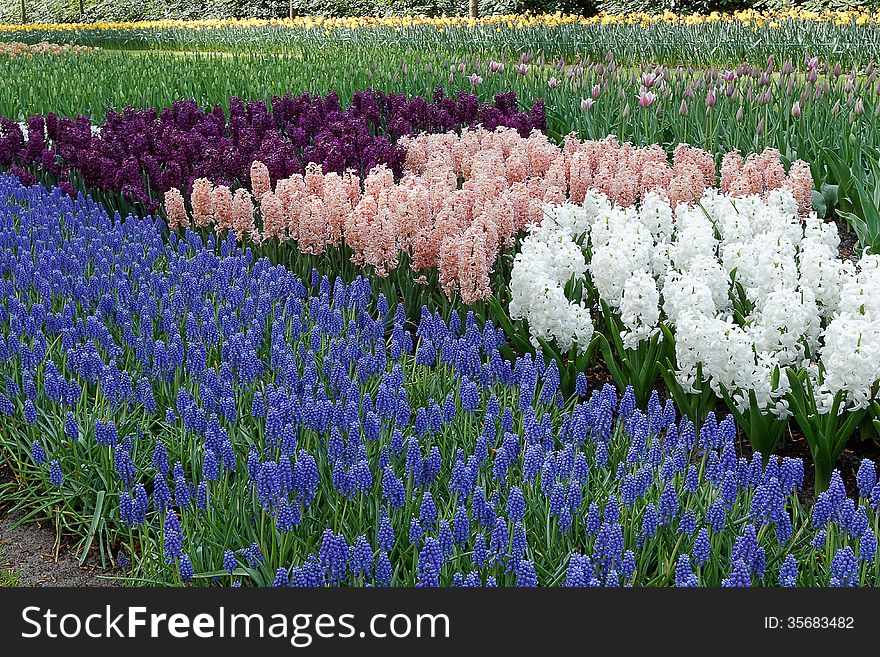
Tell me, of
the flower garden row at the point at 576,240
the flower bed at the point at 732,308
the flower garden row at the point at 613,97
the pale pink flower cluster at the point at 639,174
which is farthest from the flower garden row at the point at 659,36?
the flower bed at the point at 732,308

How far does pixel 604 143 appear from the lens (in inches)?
253

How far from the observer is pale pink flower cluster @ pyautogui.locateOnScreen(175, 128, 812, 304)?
186 inches

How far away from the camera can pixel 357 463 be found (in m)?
2.69

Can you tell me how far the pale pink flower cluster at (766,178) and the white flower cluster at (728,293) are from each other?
46cm

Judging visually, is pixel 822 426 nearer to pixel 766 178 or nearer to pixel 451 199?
pixel 451 199

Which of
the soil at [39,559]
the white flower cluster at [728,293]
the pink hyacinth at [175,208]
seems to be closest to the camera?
the soil at [39,559]

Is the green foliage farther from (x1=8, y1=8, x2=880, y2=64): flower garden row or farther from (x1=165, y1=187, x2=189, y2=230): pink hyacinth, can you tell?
(x1=8, y1=8, x2=880, y2=64): flower garden row

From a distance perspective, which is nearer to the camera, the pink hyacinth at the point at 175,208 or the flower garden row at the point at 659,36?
the pink hyacinth at the point at 175,208

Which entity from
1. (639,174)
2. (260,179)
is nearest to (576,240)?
(639,174)

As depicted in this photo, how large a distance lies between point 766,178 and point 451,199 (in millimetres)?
1942

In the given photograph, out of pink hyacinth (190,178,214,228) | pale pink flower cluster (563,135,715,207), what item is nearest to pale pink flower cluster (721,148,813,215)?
pale pink flower cluster (563,135,715,207)

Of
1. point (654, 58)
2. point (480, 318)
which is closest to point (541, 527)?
point (480, 318)

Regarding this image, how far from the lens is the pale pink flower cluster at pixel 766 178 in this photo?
5367 mm

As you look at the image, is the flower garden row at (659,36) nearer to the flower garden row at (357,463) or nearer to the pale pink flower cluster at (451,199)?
the pale pink flower cluster at (451,199)
